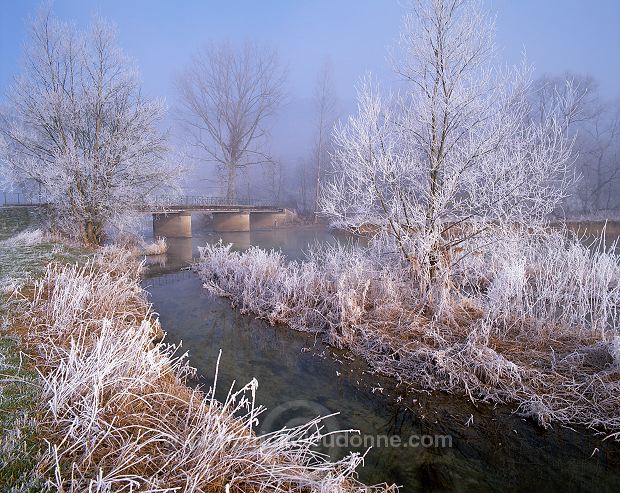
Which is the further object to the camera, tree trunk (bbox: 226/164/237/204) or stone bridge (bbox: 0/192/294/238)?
tree trunk (bbox: 226/164/237/204)

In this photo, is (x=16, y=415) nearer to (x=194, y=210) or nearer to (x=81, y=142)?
(x=81, y=142)

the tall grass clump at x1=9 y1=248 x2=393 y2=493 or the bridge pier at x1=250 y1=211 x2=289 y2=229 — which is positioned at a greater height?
the bridge pier at x1=250 y1=211 x2=289 y2=229

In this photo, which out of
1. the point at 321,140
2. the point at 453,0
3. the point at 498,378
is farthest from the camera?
the point at 321,140

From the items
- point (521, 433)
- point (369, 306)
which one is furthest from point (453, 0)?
point (521, 433)

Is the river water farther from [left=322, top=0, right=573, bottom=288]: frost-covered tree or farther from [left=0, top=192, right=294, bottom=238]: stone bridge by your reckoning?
[left=0, top=192, right=294, bottom=238]: stone bridge

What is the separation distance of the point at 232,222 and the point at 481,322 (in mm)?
26382

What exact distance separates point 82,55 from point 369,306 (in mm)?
15182

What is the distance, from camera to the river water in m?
3.56

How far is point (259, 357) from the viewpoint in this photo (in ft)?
20.7

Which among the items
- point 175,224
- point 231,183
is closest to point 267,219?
point 231,183

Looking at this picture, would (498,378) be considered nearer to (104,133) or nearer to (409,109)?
(409,109)

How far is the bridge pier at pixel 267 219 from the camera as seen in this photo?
35.2 m

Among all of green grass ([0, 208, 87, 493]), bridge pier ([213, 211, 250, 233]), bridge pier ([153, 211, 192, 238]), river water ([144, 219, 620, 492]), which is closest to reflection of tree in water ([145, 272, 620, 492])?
river water ([144, 219, 620, 492])

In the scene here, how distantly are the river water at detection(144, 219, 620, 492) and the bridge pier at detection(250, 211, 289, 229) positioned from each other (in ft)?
93.1
